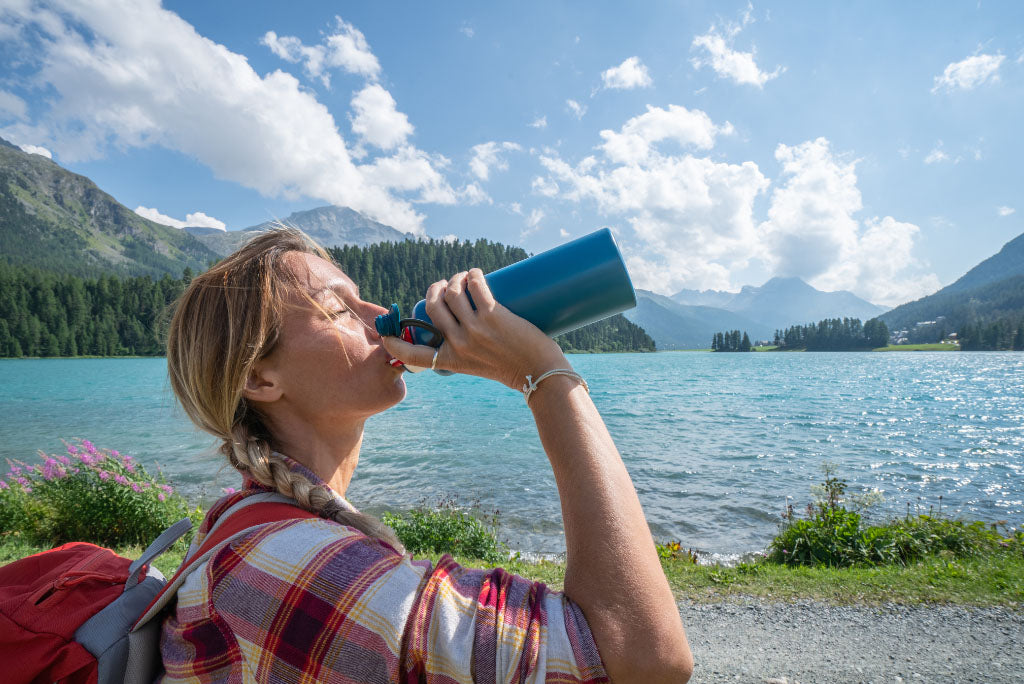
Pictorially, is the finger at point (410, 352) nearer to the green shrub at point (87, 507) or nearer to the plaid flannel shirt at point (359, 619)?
the plaid flannel shirt at point (359, 619)

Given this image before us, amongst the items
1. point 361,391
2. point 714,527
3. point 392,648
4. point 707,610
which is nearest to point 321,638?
point 392,648

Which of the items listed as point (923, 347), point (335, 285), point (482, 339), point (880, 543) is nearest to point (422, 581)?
point (482, 339)

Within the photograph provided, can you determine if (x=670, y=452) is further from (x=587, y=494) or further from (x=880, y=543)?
(x=587, y=494)

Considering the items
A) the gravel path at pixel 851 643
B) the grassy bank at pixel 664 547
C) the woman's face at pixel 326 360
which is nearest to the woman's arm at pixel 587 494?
the woman's face at pixel 326 360

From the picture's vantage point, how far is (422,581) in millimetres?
1164

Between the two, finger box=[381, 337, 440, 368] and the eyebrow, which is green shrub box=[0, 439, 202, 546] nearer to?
the eyebrow

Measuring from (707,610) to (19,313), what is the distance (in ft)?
473

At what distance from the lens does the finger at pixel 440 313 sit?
1649 mm

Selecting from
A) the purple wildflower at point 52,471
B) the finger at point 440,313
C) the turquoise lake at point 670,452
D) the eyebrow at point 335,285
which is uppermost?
the eyebrow at point 335,285

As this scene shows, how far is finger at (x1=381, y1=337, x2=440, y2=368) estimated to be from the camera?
1752 mm

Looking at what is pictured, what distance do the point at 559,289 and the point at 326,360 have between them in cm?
90

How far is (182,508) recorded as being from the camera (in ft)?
33.7

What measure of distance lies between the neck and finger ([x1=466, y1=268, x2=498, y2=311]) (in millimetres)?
784

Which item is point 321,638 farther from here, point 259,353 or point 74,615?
point 259,353
